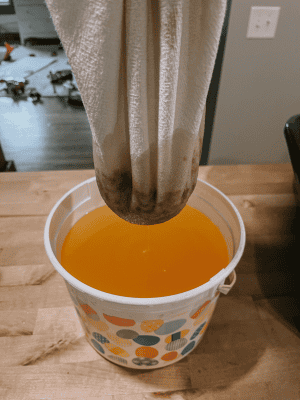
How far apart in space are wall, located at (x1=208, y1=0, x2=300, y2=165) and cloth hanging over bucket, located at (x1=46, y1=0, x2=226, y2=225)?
2.55 ft

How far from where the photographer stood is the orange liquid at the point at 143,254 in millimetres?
482

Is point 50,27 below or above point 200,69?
below

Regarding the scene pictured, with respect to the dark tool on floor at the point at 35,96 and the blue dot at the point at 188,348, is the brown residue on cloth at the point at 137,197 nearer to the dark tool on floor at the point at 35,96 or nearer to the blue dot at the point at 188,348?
the blue dot at the point at 188,348

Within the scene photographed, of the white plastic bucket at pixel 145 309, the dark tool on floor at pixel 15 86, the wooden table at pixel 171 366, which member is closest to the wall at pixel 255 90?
the wooden table at pixel 171 366

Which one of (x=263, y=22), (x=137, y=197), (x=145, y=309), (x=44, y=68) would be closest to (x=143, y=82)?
(x=137, y=197)

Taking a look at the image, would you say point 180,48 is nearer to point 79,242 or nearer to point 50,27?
point 79,242

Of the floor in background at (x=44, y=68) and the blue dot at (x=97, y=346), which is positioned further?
the floor in background at (x=44, y=68)

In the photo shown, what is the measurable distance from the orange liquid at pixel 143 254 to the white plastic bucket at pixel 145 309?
0.03m

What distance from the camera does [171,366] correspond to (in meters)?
0.51

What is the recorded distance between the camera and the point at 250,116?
1.14 metres

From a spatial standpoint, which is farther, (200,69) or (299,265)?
(299,265)

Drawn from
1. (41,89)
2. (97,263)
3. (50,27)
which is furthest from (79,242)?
(50,27)

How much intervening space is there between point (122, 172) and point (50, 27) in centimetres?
304

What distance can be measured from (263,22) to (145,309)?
3.24 feet
